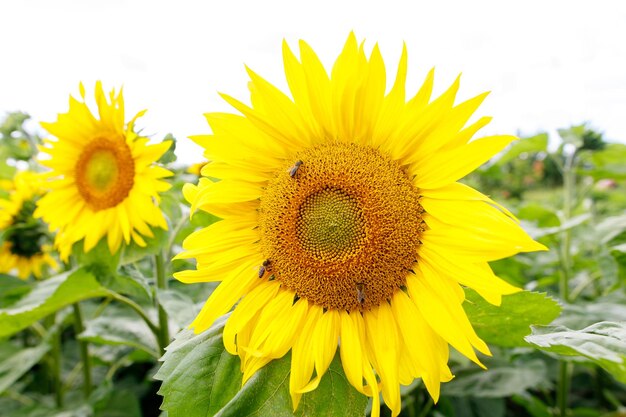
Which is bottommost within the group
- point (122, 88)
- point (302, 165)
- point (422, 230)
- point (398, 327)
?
point (398, 327)

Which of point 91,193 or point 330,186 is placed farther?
point 91,193

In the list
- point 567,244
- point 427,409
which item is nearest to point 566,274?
point 567,244

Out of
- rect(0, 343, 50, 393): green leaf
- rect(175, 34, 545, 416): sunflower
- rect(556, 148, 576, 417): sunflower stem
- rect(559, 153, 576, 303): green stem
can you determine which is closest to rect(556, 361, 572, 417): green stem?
rect(556, 148, 576, 417): sunflower stem

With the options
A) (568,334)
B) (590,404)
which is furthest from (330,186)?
(590,404)

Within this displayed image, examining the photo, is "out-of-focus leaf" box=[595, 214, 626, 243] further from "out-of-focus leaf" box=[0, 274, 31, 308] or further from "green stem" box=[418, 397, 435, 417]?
"out-of-focus leaf" box=[0, 274, 31, 308]

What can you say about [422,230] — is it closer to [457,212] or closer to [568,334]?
[457,212]

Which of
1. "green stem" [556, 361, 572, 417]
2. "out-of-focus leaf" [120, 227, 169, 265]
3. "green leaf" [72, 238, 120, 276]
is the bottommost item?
"green stem" [556, 361, 572, 417]

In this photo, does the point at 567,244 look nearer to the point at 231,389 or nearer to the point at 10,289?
the point at 231,389
